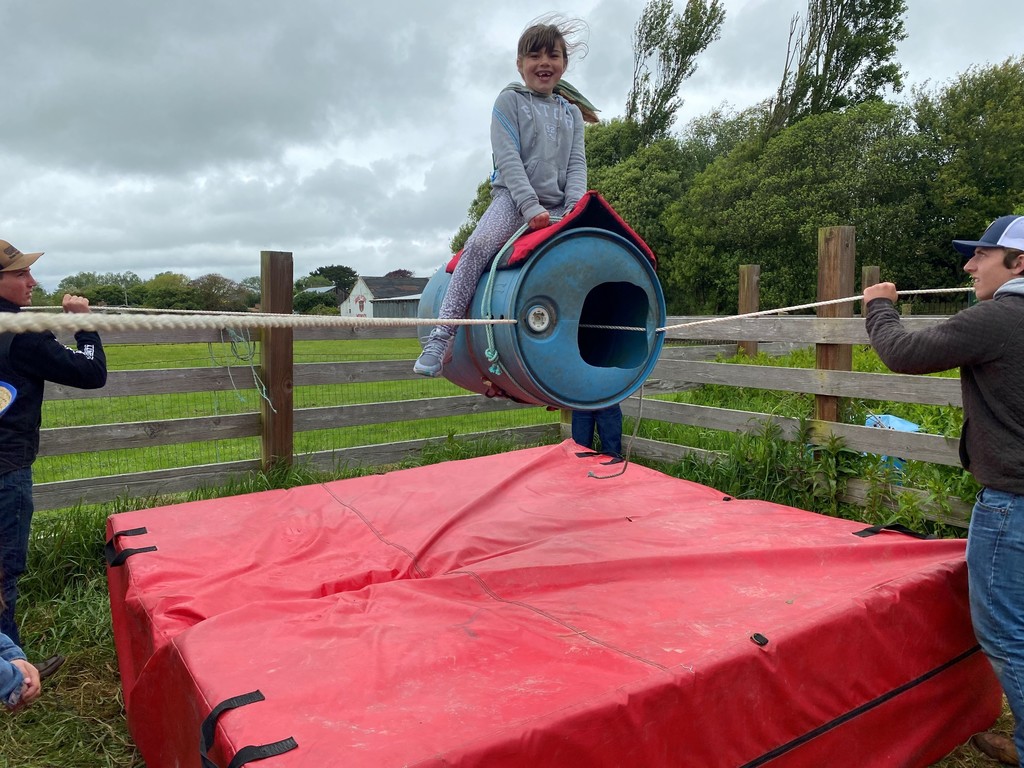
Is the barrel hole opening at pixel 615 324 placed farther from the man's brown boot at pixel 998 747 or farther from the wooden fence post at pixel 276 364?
the wooden fence post at pixel 276 364

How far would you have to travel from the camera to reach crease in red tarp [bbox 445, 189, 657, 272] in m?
2.26

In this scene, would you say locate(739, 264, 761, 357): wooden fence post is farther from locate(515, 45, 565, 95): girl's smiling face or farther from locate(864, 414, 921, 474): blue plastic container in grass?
locate(515, 45, 565, 95): girl's smiling face

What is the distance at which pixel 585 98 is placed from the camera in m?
2.81

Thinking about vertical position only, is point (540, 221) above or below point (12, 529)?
above

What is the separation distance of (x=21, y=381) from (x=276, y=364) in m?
1.77

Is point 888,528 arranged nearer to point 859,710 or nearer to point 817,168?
point 859,710

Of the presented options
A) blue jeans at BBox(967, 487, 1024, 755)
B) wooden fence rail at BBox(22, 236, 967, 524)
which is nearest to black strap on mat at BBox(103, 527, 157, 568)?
wooden fence rail at BBox(22, 236, 967, 524)

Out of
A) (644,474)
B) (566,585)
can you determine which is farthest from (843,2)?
(566,585)

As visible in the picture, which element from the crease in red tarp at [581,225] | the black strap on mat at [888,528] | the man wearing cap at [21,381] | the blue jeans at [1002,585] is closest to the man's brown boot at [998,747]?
the blue jeans at [1002,585]

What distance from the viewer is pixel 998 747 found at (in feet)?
7.95

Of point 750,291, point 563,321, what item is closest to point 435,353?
point 563,321

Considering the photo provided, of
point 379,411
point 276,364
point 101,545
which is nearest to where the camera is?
point 101,545

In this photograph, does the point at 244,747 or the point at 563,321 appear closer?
the point at 244,747

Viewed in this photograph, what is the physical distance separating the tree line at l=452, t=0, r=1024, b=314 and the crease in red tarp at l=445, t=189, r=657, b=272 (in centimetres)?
1557
